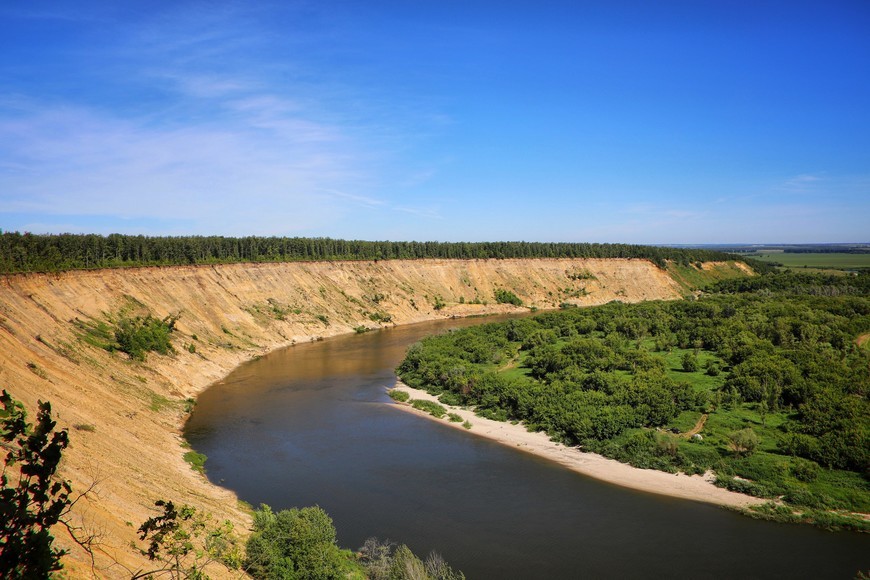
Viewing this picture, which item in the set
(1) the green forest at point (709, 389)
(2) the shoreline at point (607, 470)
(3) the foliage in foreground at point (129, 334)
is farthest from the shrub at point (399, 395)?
(3) the foliage in foreground at point (129, 334)

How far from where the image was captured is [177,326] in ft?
195

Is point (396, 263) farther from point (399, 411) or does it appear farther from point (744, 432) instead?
point (744, 432)

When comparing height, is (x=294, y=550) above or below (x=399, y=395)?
above

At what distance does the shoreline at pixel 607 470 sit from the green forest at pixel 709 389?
646 millimetres

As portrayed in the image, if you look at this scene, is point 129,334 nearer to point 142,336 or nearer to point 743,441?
point 142,336

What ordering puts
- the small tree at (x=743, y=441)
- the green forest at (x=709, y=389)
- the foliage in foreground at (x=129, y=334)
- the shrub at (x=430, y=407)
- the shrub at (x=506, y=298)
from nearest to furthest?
the green forest at (x=709, y=389), the small tree at (x=743, y=441), the shrub at (x=430, y=407), the foliage in foreground at (x=129, y=334), the shrub at (x=506, y=298)

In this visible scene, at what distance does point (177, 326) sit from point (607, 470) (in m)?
47.1

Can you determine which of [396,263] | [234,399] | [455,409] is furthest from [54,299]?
[396,263]

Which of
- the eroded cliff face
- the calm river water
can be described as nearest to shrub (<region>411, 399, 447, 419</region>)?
the calm river water

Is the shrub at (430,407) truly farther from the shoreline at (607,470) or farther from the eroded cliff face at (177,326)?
the eroded cliff face at (177,326)

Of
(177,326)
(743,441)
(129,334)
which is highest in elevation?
(129,334)

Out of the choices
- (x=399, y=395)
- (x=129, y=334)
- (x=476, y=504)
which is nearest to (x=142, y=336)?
(x=129, y=334)

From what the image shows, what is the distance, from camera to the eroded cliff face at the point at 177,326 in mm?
24359

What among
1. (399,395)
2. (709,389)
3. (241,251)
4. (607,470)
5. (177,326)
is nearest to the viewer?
(607,470)
